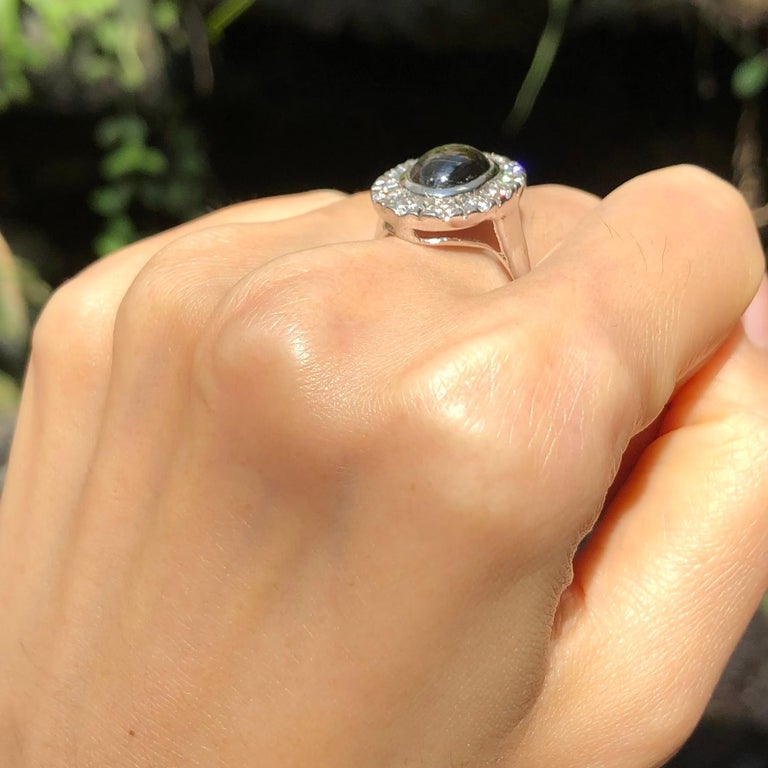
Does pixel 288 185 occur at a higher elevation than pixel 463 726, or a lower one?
lower

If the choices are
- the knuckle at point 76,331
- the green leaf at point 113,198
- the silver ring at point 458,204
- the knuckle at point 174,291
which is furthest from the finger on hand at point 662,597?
the green leaf at point 113,198

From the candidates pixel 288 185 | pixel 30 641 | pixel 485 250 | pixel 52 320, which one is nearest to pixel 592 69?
pixel 288 185

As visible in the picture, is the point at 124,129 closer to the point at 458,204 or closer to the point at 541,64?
the point at 541,64

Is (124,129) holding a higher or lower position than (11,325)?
higher

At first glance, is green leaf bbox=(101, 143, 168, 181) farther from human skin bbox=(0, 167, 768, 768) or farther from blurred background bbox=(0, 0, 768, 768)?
human skin bbox=(0, 167, 768, 768)

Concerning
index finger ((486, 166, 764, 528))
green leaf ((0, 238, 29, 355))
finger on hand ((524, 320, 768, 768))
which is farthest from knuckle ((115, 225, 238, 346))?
green leaf ((0, 238, 29, 355))

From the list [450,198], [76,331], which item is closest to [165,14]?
[76,331]

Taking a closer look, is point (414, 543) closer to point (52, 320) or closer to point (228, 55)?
point (52, 320)
